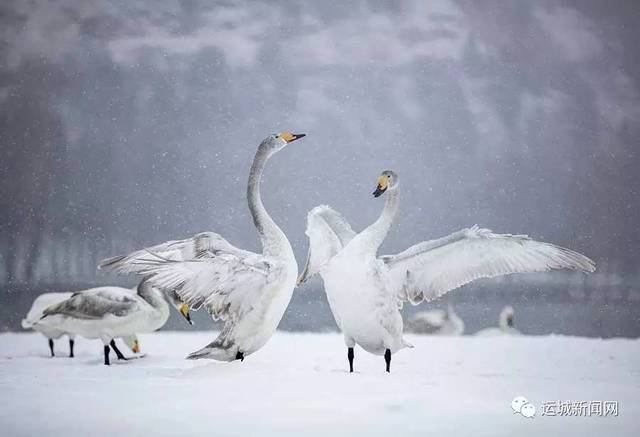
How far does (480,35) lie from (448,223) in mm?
1086

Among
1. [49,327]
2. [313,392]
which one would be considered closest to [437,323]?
[313,392]

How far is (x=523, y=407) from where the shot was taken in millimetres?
2838

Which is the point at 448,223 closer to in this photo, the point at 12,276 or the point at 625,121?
the point at 625,121

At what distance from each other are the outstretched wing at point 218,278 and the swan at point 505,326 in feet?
5.18

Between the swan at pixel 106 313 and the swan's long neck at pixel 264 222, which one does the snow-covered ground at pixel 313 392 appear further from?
the swan's long neck at pixel 264 222

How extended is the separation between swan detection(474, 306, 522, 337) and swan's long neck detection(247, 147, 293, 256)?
1543 mm

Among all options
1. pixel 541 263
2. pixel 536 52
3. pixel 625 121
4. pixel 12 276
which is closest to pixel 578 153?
pixel 625 121

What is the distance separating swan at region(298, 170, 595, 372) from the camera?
126 inches

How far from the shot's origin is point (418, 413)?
8.82 ft

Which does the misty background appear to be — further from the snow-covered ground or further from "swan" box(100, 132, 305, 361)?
"swan" box(100, 132, 305, 361)

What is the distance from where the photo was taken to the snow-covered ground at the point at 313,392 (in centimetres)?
263

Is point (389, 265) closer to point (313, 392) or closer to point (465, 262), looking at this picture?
point (465, 262)

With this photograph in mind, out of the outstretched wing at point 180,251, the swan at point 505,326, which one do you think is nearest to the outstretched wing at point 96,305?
the outstretched wing at point 180,251

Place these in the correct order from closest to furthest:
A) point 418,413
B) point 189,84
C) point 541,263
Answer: point 418,413 < point 541,263 < point 189,84
